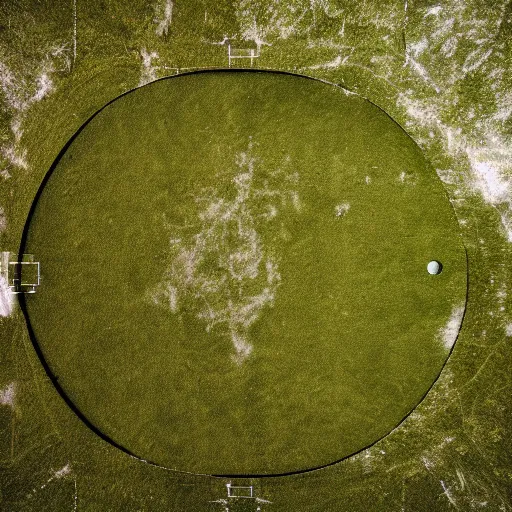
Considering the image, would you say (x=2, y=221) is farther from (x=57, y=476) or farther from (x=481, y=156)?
(x=481, y=156)

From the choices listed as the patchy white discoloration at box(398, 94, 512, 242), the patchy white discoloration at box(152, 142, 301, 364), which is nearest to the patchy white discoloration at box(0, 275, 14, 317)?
the patchy white discoloration at box(152, 142, 301, 364)

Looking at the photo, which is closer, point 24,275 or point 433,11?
point 433,11

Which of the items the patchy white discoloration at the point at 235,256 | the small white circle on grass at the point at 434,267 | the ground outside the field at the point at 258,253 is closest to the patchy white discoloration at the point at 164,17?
the ground outside the field at the point at 258,253

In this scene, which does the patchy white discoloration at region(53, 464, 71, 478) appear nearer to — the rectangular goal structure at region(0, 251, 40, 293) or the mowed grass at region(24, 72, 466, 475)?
the mowed grass at region(24, 72, 466, 475)

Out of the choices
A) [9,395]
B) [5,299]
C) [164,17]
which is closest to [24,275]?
[5,299]

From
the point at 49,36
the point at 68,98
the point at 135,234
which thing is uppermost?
the point at 49,36

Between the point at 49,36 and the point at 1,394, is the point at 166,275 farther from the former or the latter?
the point at 49,36

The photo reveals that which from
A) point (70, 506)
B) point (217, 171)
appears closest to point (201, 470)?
point (70, 506)
